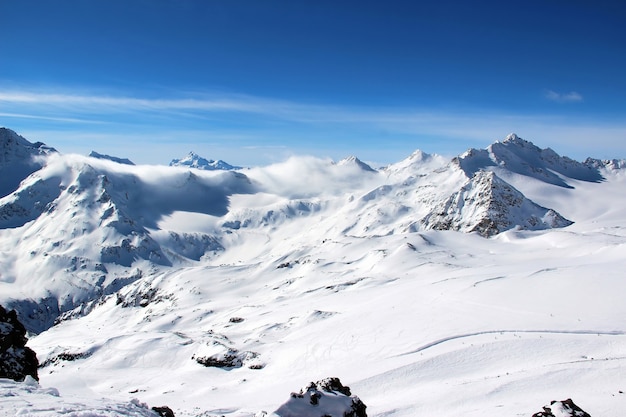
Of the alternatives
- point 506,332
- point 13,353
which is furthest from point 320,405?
point 506,332

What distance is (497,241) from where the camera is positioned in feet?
373

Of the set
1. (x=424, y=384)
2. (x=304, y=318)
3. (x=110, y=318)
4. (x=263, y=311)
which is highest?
→ (x=424, y=384)

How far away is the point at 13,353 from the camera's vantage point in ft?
82.8

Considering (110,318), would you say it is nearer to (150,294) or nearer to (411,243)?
(150,294)

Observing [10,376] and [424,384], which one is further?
[424,384]

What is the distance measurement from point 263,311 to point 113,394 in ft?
116

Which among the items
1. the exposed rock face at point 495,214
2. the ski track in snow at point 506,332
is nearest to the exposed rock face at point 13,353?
the ski track in snow at point 506,332

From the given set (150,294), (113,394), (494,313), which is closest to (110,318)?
(150,294)

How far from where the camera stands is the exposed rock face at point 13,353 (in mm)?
24469

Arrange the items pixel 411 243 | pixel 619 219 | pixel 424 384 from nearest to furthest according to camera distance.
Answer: pixel 424 384 → pixel 411 243 → pixel 619 219

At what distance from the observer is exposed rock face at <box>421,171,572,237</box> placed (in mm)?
172000

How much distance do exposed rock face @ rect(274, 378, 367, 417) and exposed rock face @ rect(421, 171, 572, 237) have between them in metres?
166

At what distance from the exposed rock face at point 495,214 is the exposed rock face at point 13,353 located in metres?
166

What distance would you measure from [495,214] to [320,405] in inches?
6816
